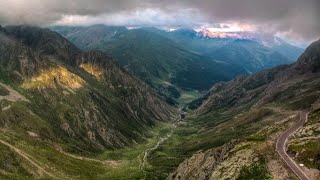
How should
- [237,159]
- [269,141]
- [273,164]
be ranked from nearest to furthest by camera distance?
[273,164]
[237,159]
[269,141]

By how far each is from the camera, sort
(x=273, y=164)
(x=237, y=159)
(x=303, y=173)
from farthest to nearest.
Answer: (x=237, y=159) → (x=273, y=164) → (x=303, y=173)

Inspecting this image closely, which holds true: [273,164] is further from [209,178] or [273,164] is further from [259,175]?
[209,178]

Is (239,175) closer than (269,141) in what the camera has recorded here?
Yes

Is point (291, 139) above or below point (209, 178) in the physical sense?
above

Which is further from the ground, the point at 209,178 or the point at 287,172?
the point at 287,172

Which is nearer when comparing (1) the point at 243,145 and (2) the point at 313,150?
(2) the point at 313,150

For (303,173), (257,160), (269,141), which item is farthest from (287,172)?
(269,141)

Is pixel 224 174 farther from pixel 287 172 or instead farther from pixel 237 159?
Result: pixel 287 172

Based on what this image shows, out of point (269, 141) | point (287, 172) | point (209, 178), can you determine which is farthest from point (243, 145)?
point (287, 172)

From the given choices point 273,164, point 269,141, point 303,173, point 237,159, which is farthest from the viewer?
point 269,141
